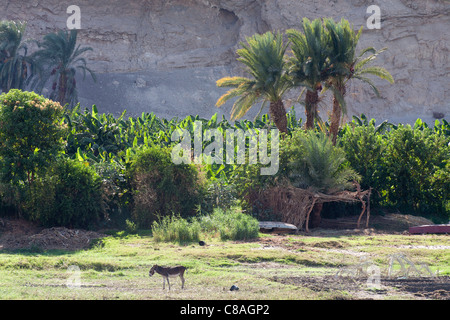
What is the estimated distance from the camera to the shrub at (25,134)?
18.2 m

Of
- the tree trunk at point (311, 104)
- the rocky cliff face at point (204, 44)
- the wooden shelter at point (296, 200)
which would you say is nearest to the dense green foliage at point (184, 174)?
the wooden shelter at point (296, 200)

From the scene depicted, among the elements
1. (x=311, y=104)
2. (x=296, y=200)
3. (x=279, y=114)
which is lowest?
(x=296, y=200)

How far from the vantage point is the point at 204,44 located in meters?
53.7

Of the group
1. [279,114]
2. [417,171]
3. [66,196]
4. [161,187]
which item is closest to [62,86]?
[279,114]

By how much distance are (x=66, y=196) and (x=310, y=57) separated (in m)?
10.2

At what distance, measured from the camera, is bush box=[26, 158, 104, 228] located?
59.5ft

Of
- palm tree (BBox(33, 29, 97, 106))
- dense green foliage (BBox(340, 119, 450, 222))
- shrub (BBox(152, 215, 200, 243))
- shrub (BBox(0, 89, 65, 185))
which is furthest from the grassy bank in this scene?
palm tree (BBox(33, 29, 97, 106))

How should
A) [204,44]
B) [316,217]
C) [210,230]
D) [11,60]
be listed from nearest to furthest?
[210,230] → [316,217] → [11,60] → [204,44]

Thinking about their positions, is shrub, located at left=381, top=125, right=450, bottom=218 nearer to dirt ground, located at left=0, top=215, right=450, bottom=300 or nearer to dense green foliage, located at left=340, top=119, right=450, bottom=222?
dense green foliage, located at left=340, top=119, right=450, bottom=222

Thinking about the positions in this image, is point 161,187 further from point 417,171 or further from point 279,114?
point 417,171

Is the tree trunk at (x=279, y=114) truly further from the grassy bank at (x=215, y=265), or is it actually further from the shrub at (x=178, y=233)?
the shrub at (x=178, y=233)

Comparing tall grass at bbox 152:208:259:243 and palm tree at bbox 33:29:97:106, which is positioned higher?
palm tree at bbox 33:29:97:106

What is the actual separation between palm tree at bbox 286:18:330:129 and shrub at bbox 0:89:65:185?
9078 millimetres

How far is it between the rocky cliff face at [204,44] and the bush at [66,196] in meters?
28.9
